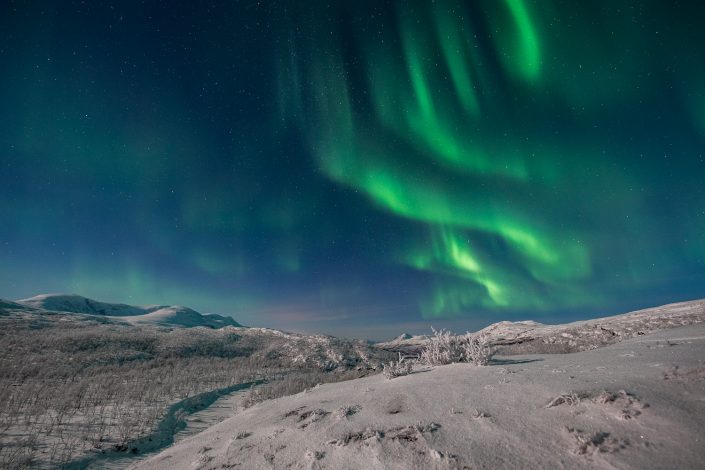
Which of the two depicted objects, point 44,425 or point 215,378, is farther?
point 215,378

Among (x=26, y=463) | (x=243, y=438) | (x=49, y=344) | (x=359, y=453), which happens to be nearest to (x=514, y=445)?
(x=359, y=453)

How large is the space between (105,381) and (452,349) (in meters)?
16.3

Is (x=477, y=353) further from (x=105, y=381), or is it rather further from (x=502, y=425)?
(x=105, y=381)

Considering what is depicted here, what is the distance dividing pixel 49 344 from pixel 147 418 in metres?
25.0

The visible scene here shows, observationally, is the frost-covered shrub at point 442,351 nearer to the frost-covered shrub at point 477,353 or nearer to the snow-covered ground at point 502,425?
the frost-covered shrub at point 477,353

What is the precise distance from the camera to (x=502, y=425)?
171 inches

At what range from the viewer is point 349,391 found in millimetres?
8164

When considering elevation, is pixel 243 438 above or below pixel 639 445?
below

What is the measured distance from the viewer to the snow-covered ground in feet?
11.3

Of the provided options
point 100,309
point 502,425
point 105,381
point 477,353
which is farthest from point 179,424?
point 100,309

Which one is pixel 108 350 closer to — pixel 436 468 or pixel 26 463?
pixel 26 463

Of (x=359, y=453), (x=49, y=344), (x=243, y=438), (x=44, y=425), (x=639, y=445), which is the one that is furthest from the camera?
(x=49, y=344)

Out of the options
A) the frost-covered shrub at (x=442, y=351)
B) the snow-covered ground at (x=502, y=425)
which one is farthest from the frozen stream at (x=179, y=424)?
the frost-covered shrub at (x=442, y=351)

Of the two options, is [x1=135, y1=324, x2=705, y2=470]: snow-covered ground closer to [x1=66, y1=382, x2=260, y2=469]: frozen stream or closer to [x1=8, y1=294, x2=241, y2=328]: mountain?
[x1=66, y1=382, x2=260, y2=469]: frozen stream
